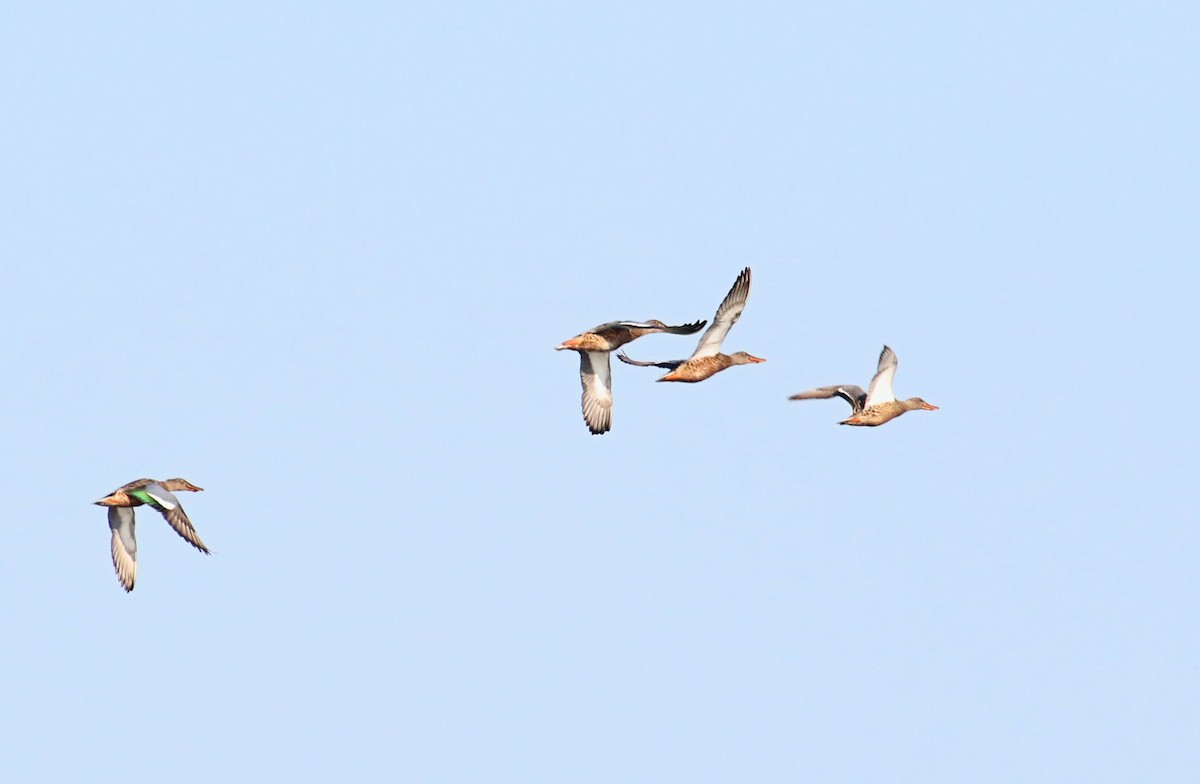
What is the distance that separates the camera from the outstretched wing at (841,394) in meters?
41.7

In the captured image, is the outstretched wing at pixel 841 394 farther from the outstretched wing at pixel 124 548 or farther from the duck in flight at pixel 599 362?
the outstretched wing at pixel 124 548

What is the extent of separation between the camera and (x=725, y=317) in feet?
135

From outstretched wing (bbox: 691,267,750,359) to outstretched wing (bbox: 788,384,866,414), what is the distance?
1849mm

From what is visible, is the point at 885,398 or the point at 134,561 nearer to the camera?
the point at 885,398

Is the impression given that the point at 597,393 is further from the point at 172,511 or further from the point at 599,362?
the point at 172,511

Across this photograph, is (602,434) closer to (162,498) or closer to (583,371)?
(583,371)

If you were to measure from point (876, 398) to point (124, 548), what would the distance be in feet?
53.9

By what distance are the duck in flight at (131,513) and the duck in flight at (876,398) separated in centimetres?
1270

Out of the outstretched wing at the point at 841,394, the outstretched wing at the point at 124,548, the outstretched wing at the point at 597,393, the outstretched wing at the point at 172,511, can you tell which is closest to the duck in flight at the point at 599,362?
the outstretched wing at the point at 597,393

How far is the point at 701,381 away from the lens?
42.7 meters

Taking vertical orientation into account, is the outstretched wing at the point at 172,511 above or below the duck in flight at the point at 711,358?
below

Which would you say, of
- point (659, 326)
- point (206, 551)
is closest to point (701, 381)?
point (659, 326)

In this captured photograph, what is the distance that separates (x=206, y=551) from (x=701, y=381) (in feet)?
34.9

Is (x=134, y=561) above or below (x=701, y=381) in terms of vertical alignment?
below
